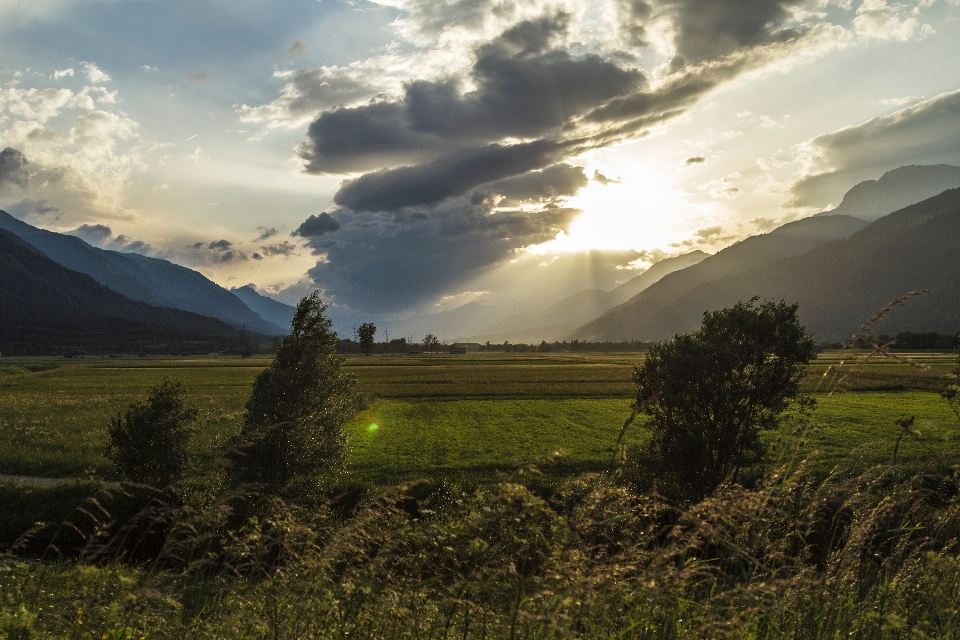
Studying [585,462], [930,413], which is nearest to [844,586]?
[585,462]

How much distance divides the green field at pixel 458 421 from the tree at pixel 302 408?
6.85 feet

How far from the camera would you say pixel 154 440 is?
25266 mm

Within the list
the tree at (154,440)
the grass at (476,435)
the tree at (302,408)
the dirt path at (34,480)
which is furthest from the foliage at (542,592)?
the dirt path at (34,480)

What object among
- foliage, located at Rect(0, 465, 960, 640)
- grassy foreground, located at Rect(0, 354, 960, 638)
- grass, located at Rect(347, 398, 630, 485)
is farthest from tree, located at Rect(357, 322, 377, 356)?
foliage, located at Rect(0, 465, 960, 640)

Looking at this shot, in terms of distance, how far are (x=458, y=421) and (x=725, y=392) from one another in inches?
1262

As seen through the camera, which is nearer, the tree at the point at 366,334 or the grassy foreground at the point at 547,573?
the grassy foreground at the point at 547,573

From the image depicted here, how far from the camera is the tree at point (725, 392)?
20359 mm

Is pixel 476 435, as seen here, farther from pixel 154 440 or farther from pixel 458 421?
pixel 154 440

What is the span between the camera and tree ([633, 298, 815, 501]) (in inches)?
802

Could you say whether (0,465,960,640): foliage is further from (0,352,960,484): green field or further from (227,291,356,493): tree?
(227,291,356,493): tree

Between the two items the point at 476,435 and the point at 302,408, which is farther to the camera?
the point at 476,435

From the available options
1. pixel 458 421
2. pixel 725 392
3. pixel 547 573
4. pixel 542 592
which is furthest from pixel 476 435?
pixel 542 592

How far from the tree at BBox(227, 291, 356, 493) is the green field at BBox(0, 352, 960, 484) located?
2.09 meters

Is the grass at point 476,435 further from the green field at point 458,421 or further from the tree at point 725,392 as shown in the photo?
the tree at point 725,392
